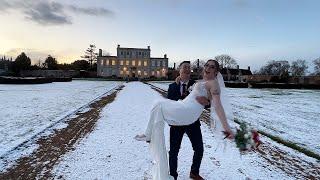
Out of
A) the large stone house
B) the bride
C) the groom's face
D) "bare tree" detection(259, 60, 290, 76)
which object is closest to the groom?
the groom's face

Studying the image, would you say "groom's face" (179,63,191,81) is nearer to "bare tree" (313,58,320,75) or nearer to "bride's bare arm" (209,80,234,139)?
"bride's bare arm" (209,80,234,139)

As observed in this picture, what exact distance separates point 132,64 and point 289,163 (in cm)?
12547

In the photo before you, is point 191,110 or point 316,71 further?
point 316,71

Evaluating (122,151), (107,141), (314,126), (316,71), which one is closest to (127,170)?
(122,151)

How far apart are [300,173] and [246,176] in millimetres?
1172

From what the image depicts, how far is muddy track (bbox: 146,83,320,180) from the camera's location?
7188mm

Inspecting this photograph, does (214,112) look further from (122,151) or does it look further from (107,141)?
(107,141)

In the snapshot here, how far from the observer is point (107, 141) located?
10.2 meters

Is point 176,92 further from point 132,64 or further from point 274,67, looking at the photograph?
point 274,67

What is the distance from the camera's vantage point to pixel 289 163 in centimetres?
807

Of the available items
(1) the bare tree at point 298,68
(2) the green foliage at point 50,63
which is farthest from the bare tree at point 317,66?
(2) the green foliage at point 50,63

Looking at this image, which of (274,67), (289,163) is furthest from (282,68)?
(289,163)

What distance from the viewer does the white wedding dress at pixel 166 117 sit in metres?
5.61

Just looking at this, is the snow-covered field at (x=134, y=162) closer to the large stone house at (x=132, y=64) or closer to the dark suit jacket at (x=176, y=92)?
the dark suit jacket at (x=176, y=92)
